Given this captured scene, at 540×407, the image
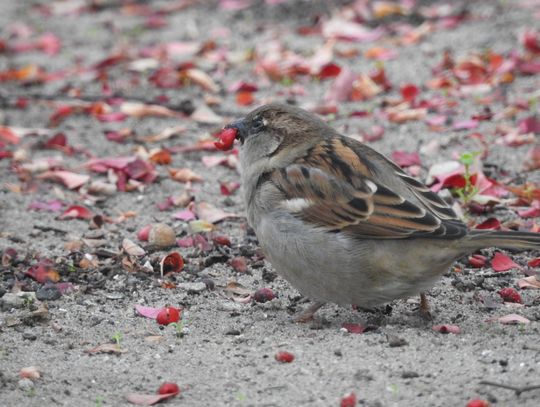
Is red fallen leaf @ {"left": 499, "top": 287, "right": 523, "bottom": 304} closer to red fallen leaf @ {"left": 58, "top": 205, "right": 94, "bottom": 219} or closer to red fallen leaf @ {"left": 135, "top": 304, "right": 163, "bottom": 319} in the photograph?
red fallen leaf @ {"left": 135, "top": 304, "right": 163, "bottom": 319}

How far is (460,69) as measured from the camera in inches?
379

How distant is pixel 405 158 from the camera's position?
25.0 feet

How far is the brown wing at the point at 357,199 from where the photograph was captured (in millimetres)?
5016

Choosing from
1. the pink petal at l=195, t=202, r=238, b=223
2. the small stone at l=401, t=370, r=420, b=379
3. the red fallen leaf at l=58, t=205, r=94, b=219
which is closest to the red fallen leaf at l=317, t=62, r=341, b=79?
the pink petal at l=195, t=202, r=238, b=223

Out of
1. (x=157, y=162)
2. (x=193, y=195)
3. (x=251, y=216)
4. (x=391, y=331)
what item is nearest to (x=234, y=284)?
(x=251, y=216)

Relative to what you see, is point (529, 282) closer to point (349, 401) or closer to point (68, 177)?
point (349, 401)

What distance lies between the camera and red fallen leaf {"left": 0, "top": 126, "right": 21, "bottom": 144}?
8594mm

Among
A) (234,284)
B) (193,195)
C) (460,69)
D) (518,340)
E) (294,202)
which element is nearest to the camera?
(518,340)

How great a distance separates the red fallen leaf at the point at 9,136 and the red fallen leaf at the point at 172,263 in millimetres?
3037

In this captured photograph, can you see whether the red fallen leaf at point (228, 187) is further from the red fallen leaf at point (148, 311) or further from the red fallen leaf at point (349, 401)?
the red fallen leaf at point (349, 401)

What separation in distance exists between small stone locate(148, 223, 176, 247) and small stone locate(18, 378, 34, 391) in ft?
6.38

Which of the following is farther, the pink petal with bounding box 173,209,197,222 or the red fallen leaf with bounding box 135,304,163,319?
the pink petal with bounding box 173,209,197,222

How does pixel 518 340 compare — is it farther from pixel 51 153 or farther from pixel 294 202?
pixel 51 153

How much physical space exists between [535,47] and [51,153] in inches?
185
